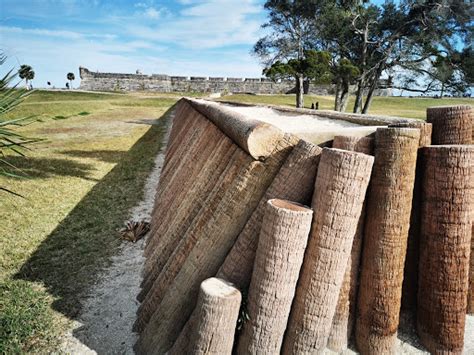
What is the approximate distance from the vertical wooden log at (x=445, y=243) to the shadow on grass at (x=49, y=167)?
8.80 meters

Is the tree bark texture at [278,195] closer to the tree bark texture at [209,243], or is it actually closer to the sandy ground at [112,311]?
the tree bark texture at [209,243]

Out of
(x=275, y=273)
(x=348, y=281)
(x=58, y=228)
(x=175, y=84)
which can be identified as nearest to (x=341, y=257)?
(x=348, y=281)

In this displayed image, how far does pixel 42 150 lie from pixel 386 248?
46.1 feet

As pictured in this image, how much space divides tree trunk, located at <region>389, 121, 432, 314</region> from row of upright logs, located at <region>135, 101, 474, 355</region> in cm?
1

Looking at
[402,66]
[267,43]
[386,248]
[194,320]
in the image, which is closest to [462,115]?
[386,248]

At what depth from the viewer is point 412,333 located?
3.02 metres

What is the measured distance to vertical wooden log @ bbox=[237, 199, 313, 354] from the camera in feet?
7.73

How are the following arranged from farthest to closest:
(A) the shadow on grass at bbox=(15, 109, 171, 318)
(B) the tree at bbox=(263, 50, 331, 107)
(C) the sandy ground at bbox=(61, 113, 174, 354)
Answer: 1. (B) the tree at bbox=(263, 50, 331, 107)
2. (A) the shadow on grass at bbox=(15, 109, 171, 318)
3. (C) the sandy ground at bbox=(61, 113, 174, 354)

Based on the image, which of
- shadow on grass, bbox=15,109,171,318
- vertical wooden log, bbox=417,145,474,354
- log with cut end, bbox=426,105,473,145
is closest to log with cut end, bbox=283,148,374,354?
vertical wooden log, bbox=417,145,474,354

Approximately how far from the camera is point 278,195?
2.66 metres

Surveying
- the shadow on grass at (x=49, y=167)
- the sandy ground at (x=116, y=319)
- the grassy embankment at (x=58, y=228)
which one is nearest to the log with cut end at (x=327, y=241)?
the sandy ground at (x=116, y=319)

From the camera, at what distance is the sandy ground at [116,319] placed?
304 cm

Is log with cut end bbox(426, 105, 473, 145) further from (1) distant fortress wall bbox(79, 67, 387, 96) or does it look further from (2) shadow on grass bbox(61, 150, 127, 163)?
(1) distant fortress wall bbox(79, 67, 387, 96)

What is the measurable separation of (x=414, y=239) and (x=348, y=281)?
0.83 metres
